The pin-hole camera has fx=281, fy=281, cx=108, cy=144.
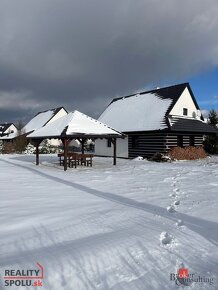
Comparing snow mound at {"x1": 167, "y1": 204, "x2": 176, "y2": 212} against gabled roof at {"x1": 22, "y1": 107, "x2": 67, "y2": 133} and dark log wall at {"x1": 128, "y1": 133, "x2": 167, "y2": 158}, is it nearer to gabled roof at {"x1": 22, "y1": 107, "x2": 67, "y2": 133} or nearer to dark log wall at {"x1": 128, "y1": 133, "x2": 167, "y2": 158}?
dark log wall at {"x1": 128, "y1": 133, "x2": 167, "y2": 158}

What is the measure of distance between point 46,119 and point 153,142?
2936cm

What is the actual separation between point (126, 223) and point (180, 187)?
4753 mm

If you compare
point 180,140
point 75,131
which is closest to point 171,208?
point 75,131

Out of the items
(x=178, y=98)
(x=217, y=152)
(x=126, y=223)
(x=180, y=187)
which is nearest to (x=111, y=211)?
(x=126, y=223)

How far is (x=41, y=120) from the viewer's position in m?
49.6

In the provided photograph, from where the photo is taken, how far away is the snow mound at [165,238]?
468 centimetres

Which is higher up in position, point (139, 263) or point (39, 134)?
point (39, 134)

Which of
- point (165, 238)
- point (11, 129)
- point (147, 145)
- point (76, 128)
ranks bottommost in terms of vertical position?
point (165, 238)

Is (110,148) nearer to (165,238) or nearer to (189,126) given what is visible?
(189,126)

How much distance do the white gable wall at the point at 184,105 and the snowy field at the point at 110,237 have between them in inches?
643

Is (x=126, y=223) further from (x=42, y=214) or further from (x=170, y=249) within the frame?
(x=42, y=214)

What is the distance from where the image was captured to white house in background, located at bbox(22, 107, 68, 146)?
4753 cm

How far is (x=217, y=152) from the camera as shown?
27.9 m

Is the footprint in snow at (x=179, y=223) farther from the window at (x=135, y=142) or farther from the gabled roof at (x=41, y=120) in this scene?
the gabled roof at (x=41, y=120)
